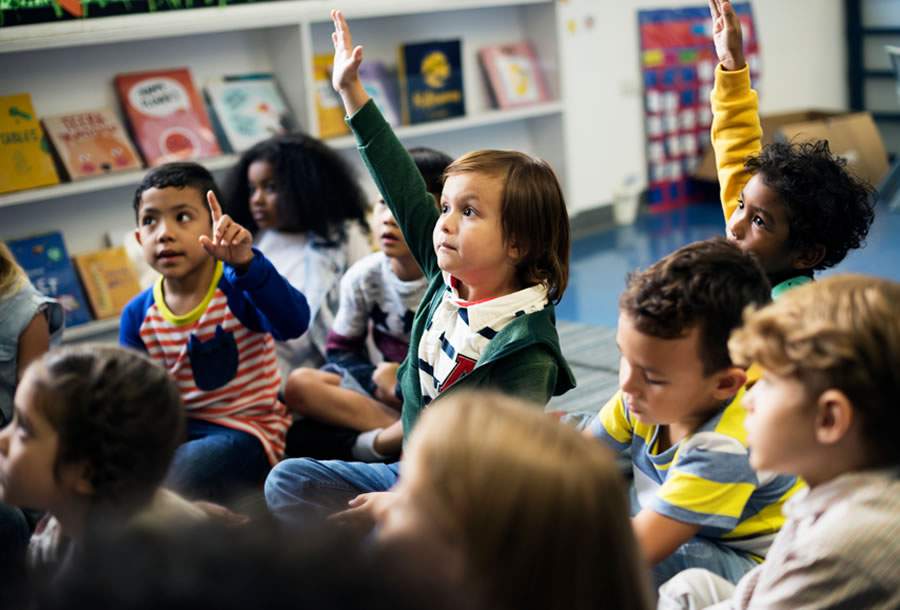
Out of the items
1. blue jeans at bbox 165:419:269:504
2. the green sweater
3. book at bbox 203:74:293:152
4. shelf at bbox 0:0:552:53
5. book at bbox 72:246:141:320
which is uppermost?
shelf at bbox 0:0:552:53

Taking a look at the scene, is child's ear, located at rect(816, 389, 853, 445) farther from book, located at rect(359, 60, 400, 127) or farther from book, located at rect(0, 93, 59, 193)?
book, located at rect(359, 60, 400, 127)

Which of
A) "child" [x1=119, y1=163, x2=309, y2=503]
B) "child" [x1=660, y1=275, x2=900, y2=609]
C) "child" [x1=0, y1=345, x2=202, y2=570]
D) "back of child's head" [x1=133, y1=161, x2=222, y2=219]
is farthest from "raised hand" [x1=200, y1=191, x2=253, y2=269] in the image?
"child" [x1=660, y1=275, x2=900, y2=609]

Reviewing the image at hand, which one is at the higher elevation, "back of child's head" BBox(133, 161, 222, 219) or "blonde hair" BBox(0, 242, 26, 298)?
"back of child's head" BBox(133, 161, 222, 219)

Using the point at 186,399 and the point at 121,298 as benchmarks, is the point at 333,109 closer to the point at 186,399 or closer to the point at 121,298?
the point at 121,298

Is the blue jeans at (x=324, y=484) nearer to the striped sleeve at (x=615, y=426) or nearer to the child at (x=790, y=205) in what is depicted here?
the striped sleeve at (x=615, y=426)

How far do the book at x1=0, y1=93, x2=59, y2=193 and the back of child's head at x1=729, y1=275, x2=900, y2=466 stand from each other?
2.69m

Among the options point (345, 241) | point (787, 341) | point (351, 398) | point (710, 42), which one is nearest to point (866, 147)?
point (710, 42)

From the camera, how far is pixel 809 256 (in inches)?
69.5

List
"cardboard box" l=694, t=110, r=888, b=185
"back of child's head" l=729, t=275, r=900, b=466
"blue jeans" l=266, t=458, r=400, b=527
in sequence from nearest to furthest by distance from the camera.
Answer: "back of child's head" l=729, t=275, r=900, b=466
"blue jeans" l=266, t=458, r=400, b=527
"cardboard box" l=694, t=110, r=888, b=185

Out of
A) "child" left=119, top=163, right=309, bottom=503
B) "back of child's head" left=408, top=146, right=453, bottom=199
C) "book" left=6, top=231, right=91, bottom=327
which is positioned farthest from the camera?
"book" left=6, top=231, right=91, bottom=327

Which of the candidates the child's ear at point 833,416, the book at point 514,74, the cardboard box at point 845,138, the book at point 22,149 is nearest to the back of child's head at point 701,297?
the child's ear at point 833,416

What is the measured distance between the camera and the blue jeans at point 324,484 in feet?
5.69

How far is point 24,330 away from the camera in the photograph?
1989 mm

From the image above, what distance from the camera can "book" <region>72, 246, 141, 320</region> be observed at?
336 centimetres
